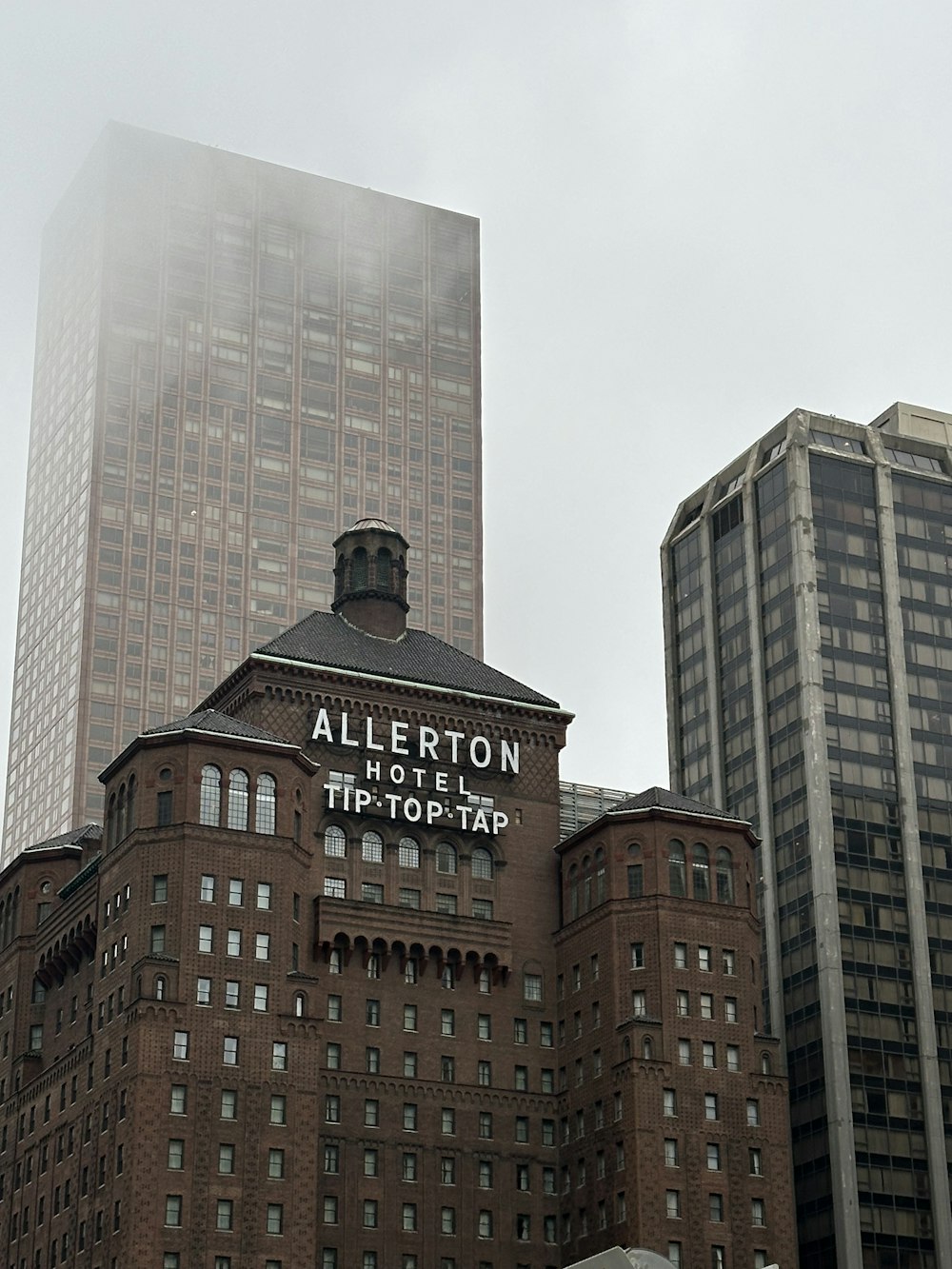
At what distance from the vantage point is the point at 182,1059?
131500mm

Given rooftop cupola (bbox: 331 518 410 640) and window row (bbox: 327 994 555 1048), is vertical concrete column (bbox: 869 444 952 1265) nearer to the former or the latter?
window row (bbox: 327 994 555 1048)

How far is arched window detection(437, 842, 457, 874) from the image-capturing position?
153500 millimetres

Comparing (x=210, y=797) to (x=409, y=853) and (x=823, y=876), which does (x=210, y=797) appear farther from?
(x=823, y=876)

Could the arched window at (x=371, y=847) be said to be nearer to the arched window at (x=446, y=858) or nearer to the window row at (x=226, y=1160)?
the arched window at (x=446, y=858)

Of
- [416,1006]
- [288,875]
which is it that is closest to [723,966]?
[416,1006]

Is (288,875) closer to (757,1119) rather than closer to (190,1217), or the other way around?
(190,1217)

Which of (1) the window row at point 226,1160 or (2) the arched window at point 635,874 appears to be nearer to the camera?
(1) the window row at point 226,1160

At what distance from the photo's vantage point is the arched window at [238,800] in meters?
139

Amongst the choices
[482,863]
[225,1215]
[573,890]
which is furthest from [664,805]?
[225,1215]

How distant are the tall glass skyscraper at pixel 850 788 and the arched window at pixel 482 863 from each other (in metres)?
34.2

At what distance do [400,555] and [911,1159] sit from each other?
213 ft

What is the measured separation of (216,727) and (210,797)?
17.7 feet

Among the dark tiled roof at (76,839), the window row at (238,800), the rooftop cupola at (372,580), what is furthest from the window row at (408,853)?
the dark tiled roof at (76,839)

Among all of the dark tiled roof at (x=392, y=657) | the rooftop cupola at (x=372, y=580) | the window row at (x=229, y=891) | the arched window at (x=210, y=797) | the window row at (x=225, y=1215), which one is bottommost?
the window row at (x=225, y=1215)
